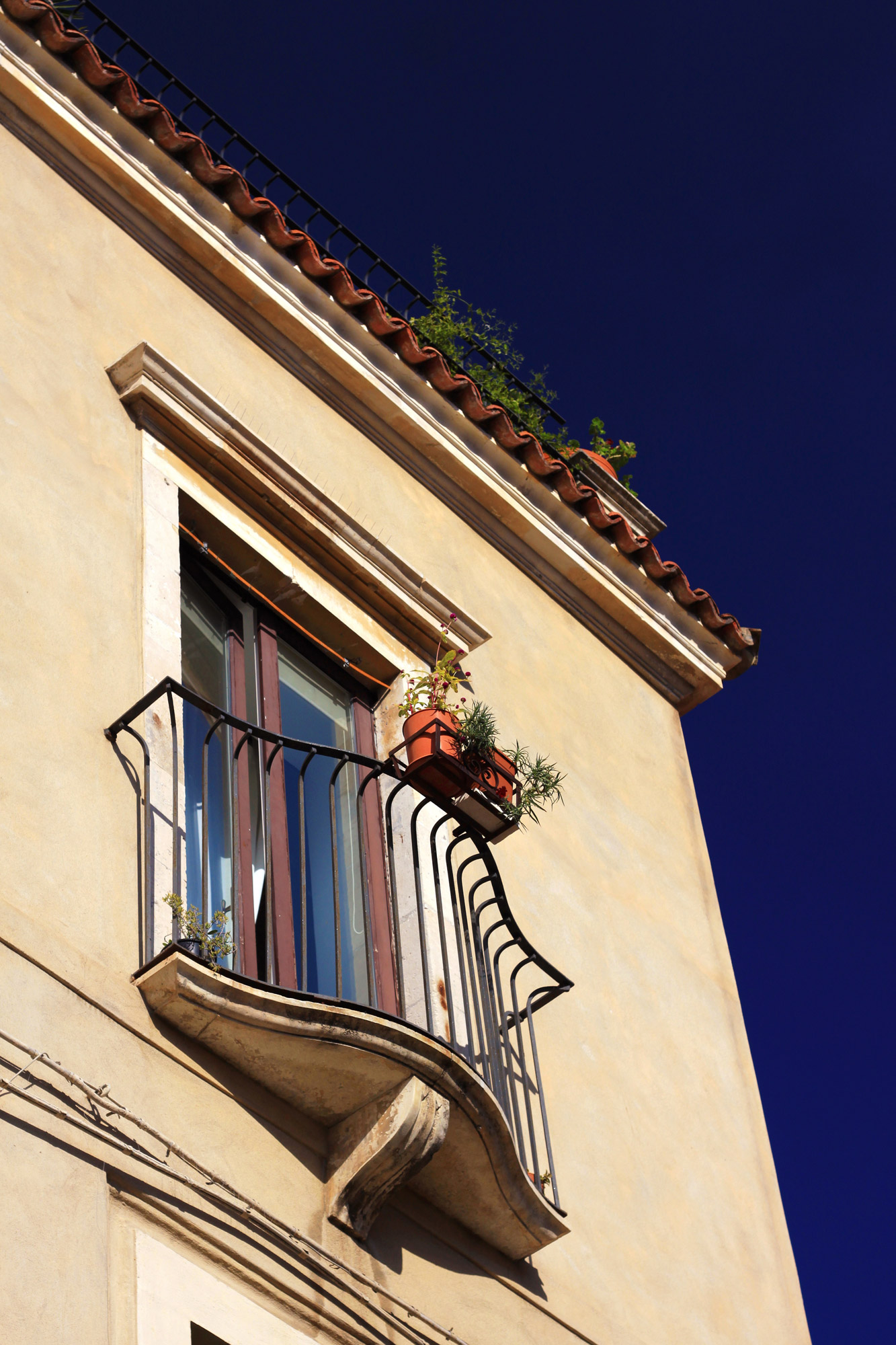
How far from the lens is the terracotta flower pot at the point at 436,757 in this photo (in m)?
7.48

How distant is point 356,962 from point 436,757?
83cm

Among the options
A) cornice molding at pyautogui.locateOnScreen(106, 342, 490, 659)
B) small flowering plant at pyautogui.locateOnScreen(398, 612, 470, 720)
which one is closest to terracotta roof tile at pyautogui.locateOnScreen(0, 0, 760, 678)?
cornice molding at pyautogui.locateOnScreen(106, 342, 490, 659)

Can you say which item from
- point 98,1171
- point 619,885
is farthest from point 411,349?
point 98,1171

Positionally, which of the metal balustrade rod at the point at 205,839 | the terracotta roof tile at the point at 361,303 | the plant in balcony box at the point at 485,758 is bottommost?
the metal balustrade rod at the point at 205,839

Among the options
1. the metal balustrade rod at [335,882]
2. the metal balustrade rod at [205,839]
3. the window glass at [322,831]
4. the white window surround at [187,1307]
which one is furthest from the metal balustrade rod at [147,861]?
the white window surround at [187,1307]

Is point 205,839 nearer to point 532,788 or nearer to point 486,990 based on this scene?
point 486,990

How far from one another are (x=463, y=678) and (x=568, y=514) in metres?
2.42

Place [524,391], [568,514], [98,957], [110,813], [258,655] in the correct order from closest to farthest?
[98,957], [110,813], [258,655], [568,514], [524,391]

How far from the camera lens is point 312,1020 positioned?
6207 mm

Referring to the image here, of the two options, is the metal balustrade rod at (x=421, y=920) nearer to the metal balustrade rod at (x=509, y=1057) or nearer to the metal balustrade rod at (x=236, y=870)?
the metal balustrade rod at (x=509, y=1057)

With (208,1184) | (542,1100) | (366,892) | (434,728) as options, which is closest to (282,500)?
(434,728)

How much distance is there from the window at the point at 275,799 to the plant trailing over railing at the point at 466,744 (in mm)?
372

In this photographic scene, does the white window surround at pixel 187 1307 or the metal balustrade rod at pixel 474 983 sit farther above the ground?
the metal balustrade rod at pixel 474 983

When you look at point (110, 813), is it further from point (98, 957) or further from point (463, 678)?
point (463, 678)
